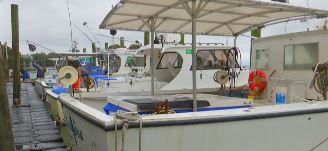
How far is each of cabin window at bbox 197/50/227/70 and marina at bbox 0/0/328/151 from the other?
1.1 inches

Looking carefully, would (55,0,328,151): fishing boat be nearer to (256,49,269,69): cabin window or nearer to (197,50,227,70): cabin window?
(256,49,269,69): cabin window

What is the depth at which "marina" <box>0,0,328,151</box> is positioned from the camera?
13.1ft

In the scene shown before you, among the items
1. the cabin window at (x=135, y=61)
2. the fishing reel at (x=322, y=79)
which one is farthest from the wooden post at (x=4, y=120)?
the cabin window at (x=135, y=61)

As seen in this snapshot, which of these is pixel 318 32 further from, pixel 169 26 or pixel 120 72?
pixel 120 72

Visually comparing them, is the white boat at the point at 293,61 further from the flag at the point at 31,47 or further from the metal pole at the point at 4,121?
the flag at the point at 31,47


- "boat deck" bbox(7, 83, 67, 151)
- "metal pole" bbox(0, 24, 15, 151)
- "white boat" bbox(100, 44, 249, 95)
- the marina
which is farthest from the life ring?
"metal pole" bbox(0, 24, 15, 151)

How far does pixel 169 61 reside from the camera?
10.5m

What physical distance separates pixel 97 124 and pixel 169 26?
3754 millimetres

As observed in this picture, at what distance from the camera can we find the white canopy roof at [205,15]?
5473 mm

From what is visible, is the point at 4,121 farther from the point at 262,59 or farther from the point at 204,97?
the point at 262,59

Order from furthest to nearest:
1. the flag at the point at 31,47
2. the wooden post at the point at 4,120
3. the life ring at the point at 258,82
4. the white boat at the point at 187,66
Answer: the flag at the point at 31,47 → the white boat at the point at 187,66 → the life ring at the point at 258,82 → the wooden post at the point at 4,120

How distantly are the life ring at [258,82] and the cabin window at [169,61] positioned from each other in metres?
3.46

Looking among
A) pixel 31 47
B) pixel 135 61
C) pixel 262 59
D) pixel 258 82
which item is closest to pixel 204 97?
pixel 258 82

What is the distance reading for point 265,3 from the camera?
5051mm
